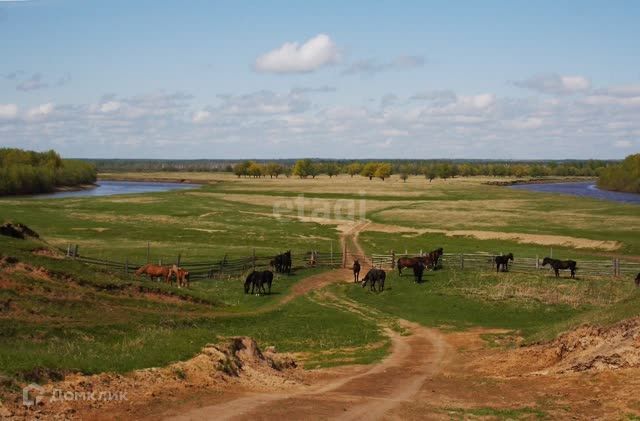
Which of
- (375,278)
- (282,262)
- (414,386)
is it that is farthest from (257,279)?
(414,386)

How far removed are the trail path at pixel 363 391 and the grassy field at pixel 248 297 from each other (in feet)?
4.69

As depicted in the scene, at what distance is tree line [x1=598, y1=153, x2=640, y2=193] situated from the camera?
16012cm

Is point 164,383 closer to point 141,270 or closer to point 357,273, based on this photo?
point 141,270

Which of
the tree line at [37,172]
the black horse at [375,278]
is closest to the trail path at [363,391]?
the black horse at [375,278]

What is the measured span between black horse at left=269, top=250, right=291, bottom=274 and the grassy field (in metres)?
1.03

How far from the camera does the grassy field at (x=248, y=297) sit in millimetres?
19500

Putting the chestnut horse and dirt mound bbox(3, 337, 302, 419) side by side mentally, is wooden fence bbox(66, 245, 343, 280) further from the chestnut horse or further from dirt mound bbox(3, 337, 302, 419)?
dirt mound bbox(3, 337, 302, 419)

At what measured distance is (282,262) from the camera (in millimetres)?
43781

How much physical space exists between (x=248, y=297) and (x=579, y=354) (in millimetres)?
19894

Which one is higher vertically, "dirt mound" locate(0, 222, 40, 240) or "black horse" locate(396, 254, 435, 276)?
"dirt mound" locate(0, 222, 40, 240)

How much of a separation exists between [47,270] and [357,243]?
1622 inches

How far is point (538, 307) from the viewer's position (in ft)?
107

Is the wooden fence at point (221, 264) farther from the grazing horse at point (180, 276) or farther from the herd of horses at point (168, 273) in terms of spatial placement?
the grazing horse at point (180, 276)

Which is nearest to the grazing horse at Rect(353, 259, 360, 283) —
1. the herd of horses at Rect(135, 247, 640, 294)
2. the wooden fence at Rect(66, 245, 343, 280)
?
the herd of horses at Rect(135, 247, 640, 294)
